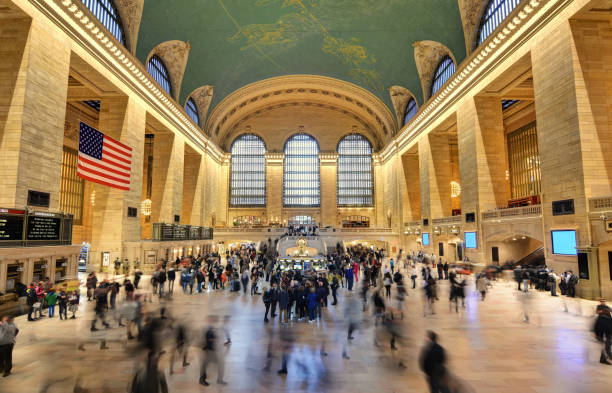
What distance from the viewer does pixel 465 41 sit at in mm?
19359

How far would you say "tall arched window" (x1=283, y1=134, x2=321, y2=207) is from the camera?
41.3 metres

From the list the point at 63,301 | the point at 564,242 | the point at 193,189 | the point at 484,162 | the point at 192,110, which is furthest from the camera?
the point at 193,189

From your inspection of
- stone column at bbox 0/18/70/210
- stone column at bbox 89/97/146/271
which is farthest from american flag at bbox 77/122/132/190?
stone column at bbox 89/97/146/271

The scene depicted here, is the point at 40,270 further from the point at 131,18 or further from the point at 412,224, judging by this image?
the point at 412,224

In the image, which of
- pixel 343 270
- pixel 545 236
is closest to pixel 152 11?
pixel 343 270

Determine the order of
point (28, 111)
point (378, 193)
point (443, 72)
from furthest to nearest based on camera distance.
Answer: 1. point (378, 193)
2. point (443, 72)
3. point (28, 111)

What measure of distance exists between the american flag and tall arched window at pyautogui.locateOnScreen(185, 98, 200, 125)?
12.9 meters

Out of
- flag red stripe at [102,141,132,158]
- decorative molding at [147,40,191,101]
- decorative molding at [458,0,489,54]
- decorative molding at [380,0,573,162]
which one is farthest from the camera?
decorative molding at [147,40,191,101]

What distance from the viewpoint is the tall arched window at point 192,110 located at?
93.2ft

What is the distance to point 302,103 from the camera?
4050 cm

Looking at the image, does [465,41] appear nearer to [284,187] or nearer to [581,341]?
[581,341]

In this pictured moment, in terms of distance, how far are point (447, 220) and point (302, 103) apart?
80.7 ft

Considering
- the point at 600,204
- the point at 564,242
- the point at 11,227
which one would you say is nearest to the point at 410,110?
the point at 564,242

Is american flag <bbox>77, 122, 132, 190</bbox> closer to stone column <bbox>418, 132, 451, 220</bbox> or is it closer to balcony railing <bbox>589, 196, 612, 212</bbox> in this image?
balcony railing <bbox>589, 196, 612, 212</bbox>
